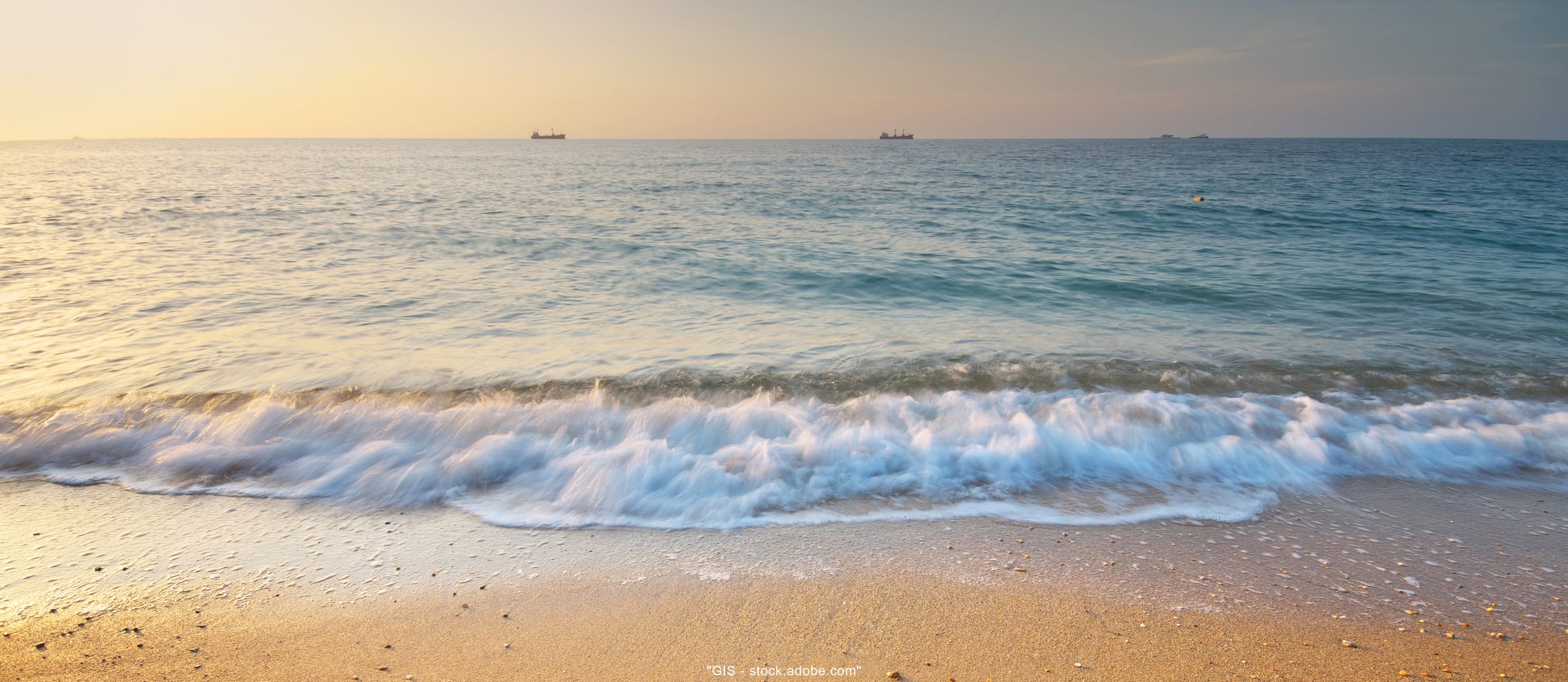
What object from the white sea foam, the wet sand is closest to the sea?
the white sea foam

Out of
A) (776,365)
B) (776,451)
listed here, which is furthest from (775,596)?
(776,365)

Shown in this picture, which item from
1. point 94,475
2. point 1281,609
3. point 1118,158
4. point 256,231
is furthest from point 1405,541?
point 1118,158

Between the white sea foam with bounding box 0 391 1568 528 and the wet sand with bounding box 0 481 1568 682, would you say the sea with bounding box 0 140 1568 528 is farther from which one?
the wet sand with bounding box 0 481 1568 682

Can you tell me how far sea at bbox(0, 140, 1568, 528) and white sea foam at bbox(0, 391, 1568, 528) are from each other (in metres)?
0.03

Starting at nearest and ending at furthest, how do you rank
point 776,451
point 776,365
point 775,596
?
point 775,596
point 776,451
point 776,365

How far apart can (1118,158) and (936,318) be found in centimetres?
5793

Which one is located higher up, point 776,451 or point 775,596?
point 776,451

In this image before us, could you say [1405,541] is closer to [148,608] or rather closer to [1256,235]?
[148,608]

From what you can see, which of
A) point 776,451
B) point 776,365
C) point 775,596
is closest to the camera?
point 775,596

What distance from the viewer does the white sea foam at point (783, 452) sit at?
407 cm

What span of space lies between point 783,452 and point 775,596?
5.05 ft

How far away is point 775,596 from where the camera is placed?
312 centimetres

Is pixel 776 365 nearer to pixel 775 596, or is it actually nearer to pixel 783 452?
pixel 783 452

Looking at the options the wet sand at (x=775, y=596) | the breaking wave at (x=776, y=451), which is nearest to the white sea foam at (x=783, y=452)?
the breaking wave at (x=776, y=451)
